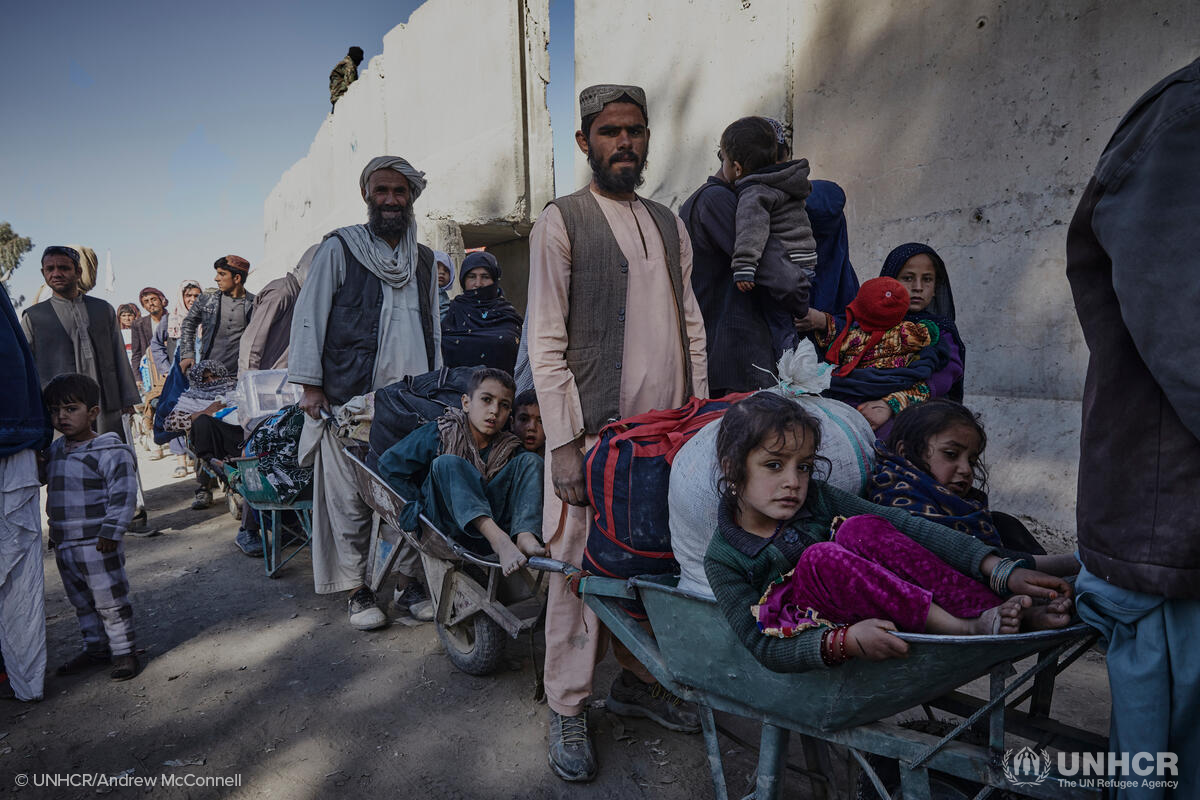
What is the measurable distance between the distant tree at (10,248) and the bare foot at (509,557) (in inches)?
1308

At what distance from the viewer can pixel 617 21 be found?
733 cm

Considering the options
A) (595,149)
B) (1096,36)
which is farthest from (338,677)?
(1096,36)

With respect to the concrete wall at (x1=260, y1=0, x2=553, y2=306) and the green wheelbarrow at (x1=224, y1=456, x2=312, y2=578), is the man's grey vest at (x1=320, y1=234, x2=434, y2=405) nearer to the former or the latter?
the green wheelbarrow at (x1=224, y1=456, x2=312, y2=578)

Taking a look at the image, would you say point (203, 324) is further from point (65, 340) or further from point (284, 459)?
point (284, 459)

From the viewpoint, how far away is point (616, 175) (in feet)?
8.39

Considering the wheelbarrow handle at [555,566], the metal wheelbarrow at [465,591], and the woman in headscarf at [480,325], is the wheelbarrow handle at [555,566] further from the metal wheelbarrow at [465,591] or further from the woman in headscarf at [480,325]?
the woman in headscarf at [480,325]

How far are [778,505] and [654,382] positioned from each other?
2.97ft

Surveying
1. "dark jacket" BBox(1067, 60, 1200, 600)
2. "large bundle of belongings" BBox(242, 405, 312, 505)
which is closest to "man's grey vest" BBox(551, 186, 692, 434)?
"dark jacket" BBox(1067, 60, 1200, 600)

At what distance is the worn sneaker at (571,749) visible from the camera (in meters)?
2.52

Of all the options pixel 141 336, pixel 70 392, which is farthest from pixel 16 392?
pixel 141 336

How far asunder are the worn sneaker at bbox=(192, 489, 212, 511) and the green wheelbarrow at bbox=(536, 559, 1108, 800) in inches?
256

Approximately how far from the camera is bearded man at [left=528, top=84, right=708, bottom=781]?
2.45 m

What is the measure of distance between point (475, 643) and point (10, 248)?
34327 millimetres

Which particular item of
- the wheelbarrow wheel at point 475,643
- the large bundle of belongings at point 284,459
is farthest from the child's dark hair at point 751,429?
the large bundle of belongings at point 284,459
